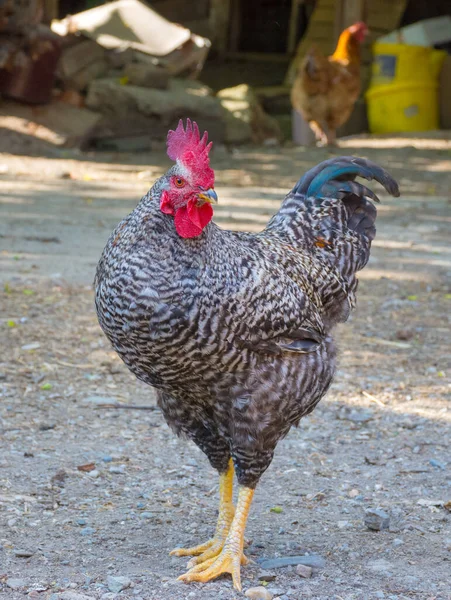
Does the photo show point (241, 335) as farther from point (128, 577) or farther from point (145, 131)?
point (145, 131)

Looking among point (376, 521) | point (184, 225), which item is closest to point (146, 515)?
point (376, 521)

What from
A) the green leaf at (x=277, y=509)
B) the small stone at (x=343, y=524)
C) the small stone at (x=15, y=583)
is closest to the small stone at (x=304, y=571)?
the small stone at (x=343, y=524)

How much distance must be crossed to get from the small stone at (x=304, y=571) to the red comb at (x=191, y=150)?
1648 millimetres

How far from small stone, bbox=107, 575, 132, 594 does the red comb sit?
5.23 feet

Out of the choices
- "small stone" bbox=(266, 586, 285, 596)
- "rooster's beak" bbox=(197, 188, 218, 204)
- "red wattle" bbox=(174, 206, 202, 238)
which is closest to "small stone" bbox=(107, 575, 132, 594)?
"small stone" bbox=(266, 586, 285, 596)

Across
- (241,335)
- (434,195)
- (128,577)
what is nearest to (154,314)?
(241,335)

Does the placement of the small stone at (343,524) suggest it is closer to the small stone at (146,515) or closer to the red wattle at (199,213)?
the small stone at (146,515)

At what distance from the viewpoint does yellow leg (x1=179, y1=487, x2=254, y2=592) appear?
346 centimetres

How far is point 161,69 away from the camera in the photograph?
46.1ft

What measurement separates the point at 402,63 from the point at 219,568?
14.2m

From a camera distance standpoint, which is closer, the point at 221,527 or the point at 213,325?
the point at 213,325

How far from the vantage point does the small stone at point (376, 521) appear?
393 centimetres

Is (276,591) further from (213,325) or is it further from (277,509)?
(213,325)

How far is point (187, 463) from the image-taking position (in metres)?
4.66
